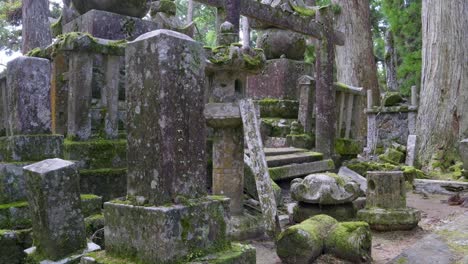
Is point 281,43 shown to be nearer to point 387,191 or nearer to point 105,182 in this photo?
point 387,191

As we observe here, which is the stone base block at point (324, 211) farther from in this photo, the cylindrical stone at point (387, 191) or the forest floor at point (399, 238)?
the forest floor at point (399, 238)

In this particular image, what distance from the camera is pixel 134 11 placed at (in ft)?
19.7

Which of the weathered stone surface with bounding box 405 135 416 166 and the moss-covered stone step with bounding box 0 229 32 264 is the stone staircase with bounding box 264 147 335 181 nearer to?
the weathered stone surface with bounding box 405 135 416 166

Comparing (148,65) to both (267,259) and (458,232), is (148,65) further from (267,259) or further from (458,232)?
(458,232)

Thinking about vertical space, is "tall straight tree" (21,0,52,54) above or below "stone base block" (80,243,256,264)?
above

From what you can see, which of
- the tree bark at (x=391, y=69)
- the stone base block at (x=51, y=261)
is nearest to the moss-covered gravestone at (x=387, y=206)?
the stone base block at (x=51, y=261)

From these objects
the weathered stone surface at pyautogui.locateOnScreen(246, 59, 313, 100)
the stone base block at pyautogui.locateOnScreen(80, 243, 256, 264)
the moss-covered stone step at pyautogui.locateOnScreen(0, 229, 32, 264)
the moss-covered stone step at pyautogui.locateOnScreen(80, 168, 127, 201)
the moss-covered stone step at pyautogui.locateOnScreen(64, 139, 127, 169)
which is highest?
the weathered stone surface at pyautogui.locateOnScreen(246, 59, 313, 100)

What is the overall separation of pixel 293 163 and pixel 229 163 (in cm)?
248

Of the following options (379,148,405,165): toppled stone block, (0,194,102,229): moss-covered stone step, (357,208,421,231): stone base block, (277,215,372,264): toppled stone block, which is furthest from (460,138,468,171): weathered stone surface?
(0,194,102,229): moss-covered stone step

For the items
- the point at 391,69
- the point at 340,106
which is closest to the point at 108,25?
the point at 340,106

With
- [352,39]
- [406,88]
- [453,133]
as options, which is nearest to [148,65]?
[453,133]

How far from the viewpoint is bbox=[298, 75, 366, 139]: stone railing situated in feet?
30.2

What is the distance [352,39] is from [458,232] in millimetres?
12964

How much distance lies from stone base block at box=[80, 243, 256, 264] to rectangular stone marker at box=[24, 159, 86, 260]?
1.64 feet
